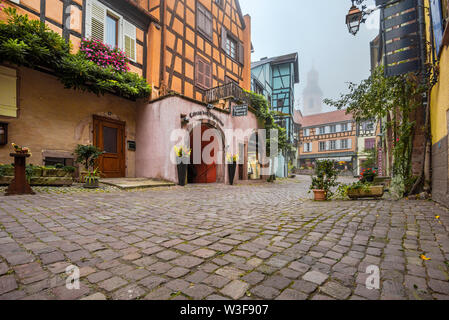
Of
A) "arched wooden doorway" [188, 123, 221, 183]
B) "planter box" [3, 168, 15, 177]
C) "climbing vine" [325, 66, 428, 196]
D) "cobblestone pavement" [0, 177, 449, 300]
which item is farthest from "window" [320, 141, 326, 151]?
"planter box" [3, 168, 15, 177]

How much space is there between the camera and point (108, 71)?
7125 millimetres

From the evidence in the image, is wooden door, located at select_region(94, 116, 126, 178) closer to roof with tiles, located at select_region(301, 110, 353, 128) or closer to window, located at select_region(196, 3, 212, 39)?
window, located at select_region(196, 3, 212, 39)

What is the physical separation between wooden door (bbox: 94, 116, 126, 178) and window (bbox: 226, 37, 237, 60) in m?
8.08

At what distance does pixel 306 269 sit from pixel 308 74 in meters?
166

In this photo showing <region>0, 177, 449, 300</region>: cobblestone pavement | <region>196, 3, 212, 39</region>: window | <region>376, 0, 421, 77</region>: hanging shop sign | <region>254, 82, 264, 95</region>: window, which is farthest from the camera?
<region>254, 82, 264, 95</region>: window

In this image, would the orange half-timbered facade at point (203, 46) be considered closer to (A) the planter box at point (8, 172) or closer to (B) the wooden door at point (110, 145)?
(B) the wooden door at point (110, 145)

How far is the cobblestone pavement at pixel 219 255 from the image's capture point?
134 cm

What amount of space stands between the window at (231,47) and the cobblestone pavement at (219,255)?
12.6 metres

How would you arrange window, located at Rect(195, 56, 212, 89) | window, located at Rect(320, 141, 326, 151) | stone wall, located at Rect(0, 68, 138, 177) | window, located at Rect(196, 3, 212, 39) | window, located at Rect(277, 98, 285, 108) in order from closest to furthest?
stone wall, located at Rect(0, 68, 138, 177) < window, located at Rect(195, 56, 212, 89) < window, located at Rect(196, 3, 212, 39) < window, located at Rect(277, 98, 285, 108) < window, located at Rect(320, 141, 326, 151)

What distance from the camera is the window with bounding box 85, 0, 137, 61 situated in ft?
24.9

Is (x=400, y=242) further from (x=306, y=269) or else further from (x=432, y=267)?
(x=306, y=269)

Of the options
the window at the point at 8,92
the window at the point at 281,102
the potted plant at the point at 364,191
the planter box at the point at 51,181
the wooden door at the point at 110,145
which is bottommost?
the potted plant at the point at 364,191

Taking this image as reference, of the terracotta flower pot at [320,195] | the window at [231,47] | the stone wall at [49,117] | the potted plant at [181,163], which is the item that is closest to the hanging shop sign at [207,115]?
the potted plant at [181,163]
